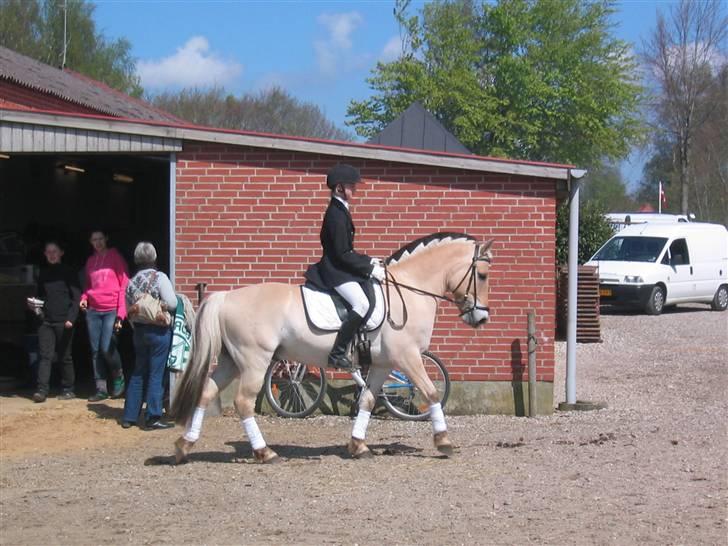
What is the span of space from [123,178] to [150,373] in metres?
9.40

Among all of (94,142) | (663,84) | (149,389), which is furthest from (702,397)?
(663,84)

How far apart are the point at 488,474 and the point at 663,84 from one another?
41.4 meters

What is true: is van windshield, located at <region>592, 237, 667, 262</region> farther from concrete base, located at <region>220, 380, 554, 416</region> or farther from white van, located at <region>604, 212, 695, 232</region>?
concrete base, located at <region>220, 380, 554, 416</region>

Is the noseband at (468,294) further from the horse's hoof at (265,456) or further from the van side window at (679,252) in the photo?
the van side window at (679,252)

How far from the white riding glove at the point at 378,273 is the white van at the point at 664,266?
1658 cm

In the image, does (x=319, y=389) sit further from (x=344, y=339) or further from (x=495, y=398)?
(x=344, y=339)

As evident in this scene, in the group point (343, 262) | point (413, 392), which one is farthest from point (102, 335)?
point (343, 262)

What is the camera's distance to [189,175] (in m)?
11.3

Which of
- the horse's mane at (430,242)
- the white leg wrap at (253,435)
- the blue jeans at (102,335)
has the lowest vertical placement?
the white leg wrap at (253,435)

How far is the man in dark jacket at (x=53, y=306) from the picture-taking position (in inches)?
466

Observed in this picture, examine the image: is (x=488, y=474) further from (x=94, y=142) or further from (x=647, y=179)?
(x=647, y=179)

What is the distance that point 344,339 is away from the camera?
8562 millimetres

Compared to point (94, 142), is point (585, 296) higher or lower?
lower

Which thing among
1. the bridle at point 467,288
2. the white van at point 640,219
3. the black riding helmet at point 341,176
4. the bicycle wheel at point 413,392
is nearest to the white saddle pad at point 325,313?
the bridle at point 467,288
